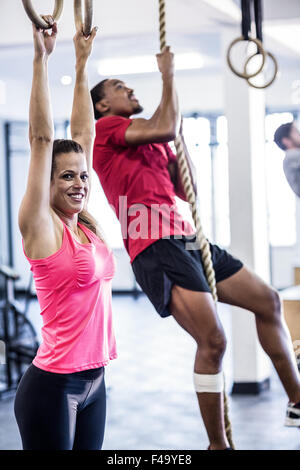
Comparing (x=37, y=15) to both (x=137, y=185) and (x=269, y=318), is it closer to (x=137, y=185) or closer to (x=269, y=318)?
(x=137, y=185)

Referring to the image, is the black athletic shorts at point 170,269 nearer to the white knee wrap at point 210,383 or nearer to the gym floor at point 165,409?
the white knee wrap at point 210,383

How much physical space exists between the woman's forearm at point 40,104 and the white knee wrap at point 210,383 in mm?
799

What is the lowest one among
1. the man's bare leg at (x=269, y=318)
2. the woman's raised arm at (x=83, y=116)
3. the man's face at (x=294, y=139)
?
the man's bare leg at (x=269, y=318)

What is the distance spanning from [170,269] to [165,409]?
277 cm

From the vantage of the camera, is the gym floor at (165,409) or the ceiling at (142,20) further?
the ceiling at (142,20)

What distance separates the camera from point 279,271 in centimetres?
943

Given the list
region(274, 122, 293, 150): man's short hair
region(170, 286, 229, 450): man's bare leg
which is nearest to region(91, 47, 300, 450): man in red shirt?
region(170, 286, 229, 450): man's bare leg

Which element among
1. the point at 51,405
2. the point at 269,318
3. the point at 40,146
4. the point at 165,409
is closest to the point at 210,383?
the point at 269,318

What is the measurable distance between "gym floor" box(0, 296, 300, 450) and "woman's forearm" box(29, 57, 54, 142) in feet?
8.59

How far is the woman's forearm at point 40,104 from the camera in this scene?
1403mm

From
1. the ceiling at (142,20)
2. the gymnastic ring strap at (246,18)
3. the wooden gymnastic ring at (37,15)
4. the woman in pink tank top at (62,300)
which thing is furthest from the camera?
the ceiling at (142,20)

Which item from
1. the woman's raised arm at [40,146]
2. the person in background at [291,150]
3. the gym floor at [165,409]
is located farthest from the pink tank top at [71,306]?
the gym floor at [165,409]

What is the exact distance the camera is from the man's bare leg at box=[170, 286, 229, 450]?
1799 mm

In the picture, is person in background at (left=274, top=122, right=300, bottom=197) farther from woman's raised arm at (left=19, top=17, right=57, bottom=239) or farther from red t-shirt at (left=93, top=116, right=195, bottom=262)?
woman's raised arm at (left=19, top=17, right=57, bottom=239)
